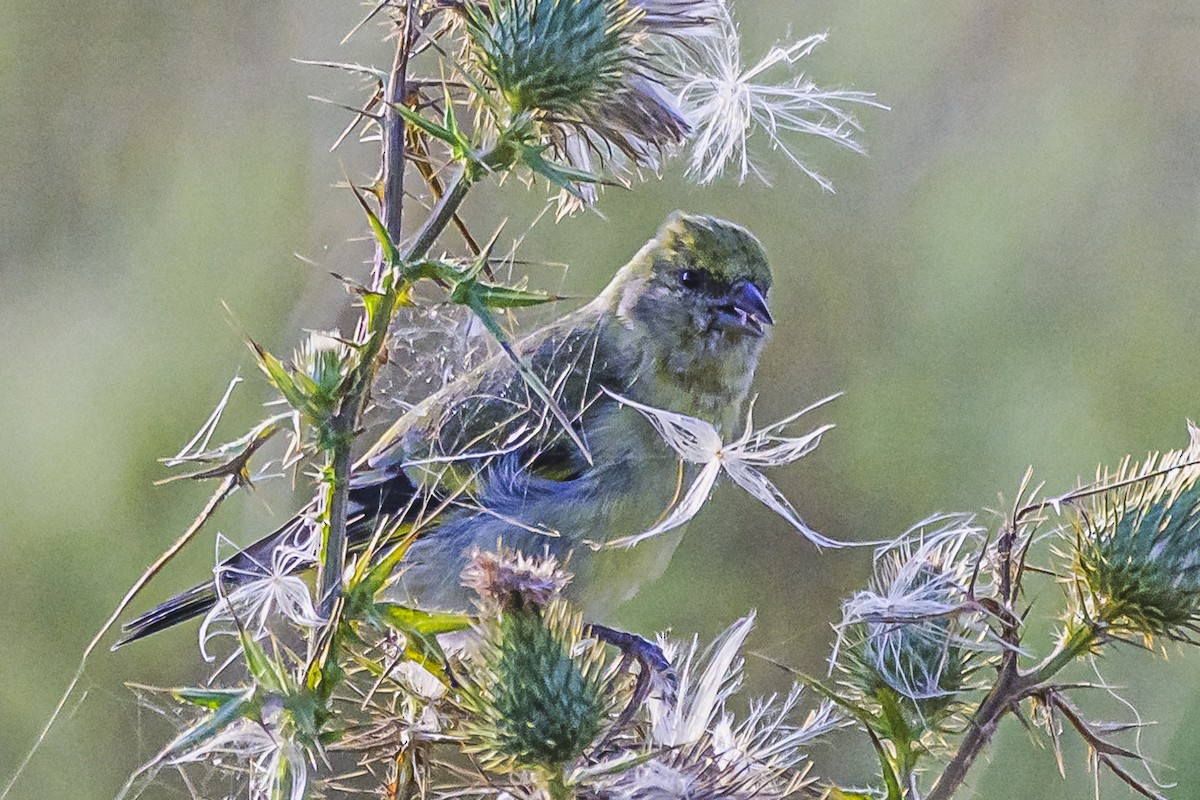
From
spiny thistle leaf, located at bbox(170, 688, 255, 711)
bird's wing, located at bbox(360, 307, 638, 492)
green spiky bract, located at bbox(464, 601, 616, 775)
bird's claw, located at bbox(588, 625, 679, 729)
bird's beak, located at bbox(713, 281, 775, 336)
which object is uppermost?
bird's beak, located at bbox(713, 281, 775, 336)

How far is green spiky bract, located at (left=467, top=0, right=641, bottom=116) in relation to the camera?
2.23m

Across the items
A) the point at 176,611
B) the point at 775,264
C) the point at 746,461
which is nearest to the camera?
the point at 746,461

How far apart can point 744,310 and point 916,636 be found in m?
1.44

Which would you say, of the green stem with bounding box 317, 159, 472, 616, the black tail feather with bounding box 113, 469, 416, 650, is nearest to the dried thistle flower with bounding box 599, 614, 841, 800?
the green stem with bounding box 317, 159, 472, 616

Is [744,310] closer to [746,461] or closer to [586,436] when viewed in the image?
[586,436]

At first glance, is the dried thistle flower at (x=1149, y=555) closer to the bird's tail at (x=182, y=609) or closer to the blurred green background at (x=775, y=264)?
the bird's tail at (x=182, y=609)

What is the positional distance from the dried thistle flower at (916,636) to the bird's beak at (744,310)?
1223mm

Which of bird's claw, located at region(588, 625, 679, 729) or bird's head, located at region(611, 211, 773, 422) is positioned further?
bird's head, located at region(611, 211, 773, 422)

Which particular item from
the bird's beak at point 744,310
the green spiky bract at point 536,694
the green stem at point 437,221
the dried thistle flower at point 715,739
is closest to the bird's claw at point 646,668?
the dried thistle flower at point 715,739

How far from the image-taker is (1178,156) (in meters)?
6.37

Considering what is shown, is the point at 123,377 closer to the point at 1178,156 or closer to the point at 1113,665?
the point at 1113,665

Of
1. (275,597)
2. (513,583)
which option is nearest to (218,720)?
(275,597)

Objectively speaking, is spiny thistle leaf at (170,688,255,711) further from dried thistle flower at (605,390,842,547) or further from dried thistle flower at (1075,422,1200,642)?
dried thistle flower at (1075,422,1200,642)

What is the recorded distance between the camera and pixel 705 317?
363 cm
